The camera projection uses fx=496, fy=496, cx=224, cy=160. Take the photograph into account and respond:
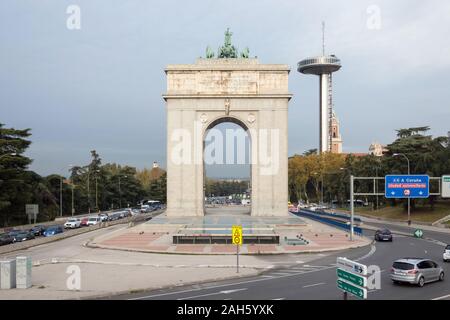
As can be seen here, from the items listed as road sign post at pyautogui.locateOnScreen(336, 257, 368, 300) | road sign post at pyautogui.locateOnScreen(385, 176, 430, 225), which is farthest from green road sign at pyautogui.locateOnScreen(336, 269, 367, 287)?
road sign post at pyautogui.locateOnScreen(385, 176, 430, 225)

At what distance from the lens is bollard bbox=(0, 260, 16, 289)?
23.0 metres

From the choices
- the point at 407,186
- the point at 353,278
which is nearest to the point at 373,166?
the point at 407,186

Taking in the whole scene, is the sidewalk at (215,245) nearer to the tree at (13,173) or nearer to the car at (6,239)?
the car at (6,239)

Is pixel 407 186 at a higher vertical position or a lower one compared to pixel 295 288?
higher

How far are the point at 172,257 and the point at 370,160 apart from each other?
75.8 meters

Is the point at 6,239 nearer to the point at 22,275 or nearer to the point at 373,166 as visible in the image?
the point at 22,275

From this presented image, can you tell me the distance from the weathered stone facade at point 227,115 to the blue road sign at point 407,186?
21890 millimetres

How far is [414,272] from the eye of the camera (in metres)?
23.6

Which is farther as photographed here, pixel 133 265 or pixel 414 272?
pixel 133 265

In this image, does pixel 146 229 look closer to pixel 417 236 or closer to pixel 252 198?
pixel 252 198

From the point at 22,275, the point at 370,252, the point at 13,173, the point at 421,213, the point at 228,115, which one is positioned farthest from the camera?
the point at 421,213

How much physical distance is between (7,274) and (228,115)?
1885 inches

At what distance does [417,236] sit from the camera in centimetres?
5344

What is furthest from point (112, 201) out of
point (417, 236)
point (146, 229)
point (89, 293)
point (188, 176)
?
point (89, 293)
